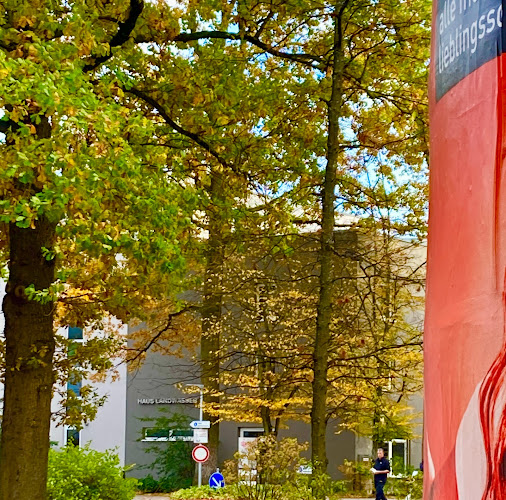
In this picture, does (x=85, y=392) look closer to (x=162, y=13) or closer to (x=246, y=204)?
(x=246, y=204)

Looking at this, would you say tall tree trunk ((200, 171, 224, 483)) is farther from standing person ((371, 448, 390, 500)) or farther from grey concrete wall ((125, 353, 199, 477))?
grey concrete wall ((125, 353, 199, 477))

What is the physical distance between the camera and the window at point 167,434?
35000 mm

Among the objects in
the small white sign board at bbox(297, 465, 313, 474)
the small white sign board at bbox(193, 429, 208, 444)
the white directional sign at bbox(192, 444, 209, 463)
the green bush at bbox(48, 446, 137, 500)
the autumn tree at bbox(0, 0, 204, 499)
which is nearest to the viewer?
the autumn tree at bbox(0, 0, 204, 499)

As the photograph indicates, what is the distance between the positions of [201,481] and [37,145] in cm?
1546

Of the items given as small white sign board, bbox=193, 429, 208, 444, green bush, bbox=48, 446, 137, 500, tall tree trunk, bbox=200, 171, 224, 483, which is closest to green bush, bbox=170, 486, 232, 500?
small white sign board, bbox=193, 429, 208, 444

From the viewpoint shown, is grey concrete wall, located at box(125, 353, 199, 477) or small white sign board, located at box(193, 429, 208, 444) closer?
small white sign board, located at box(193, 429, 208, 444)

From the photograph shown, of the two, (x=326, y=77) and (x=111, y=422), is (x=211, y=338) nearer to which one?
(x=326, y=77)

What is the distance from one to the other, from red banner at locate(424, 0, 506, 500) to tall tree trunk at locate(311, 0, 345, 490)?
9.00 meters

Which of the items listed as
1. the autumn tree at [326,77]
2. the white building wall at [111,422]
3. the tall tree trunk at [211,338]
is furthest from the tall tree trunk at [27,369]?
the white building wall at [111,422]

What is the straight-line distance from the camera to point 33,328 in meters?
12.1

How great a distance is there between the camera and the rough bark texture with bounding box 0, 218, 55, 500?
11633 millimetres

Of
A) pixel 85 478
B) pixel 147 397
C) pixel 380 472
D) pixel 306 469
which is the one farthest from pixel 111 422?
pixel 306 469

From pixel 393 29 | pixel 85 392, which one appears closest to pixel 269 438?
pixel 85 392

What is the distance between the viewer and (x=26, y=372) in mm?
11820
